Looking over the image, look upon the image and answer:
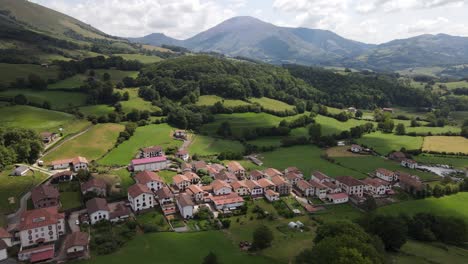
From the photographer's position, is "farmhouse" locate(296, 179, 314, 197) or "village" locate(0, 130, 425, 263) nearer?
"village" locate(0, 130, 425, 263)

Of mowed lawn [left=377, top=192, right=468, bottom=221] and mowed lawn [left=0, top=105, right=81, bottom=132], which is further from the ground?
mowed lawn [left=0, top=105, right=81, bottom=132]

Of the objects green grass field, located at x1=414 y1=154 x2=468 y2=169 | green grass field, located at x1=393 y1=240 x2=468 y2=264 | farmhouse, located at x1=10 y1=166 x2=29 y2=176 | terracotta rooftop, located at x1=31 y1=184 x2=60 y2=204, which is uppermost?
farmhouse, located at x1=10 y1=166 x2=29 y2=176

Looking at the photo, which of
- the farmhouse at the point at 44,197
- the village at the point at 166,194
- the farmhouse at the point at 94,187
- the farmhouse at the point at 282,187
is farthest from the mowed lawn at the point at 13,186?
the farmhouse at the point at 282,187

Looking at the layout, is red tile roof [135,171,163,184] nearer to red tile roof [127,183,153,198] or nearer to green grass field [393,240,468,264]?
red tile roof [127,183,153,198]

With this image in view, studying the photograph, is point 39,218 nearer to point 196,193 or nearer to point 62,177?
point 62,177

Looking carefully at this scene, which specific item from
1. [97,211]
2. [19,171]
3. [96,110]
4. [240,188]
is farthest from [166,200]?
[96,110]

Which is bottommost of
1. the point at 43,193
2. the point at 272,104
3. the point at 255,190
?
the point at 255,190

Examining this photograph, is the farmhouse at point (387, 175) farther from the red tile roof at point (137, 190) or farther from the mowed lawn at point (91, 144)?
the mowed lawn at point (91, 144)

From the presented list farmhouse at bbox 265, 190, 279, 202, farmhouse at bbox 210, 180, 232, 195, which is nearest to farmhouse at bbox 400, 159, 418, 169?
farmhouse at bbox 265, 190, 279, 202
